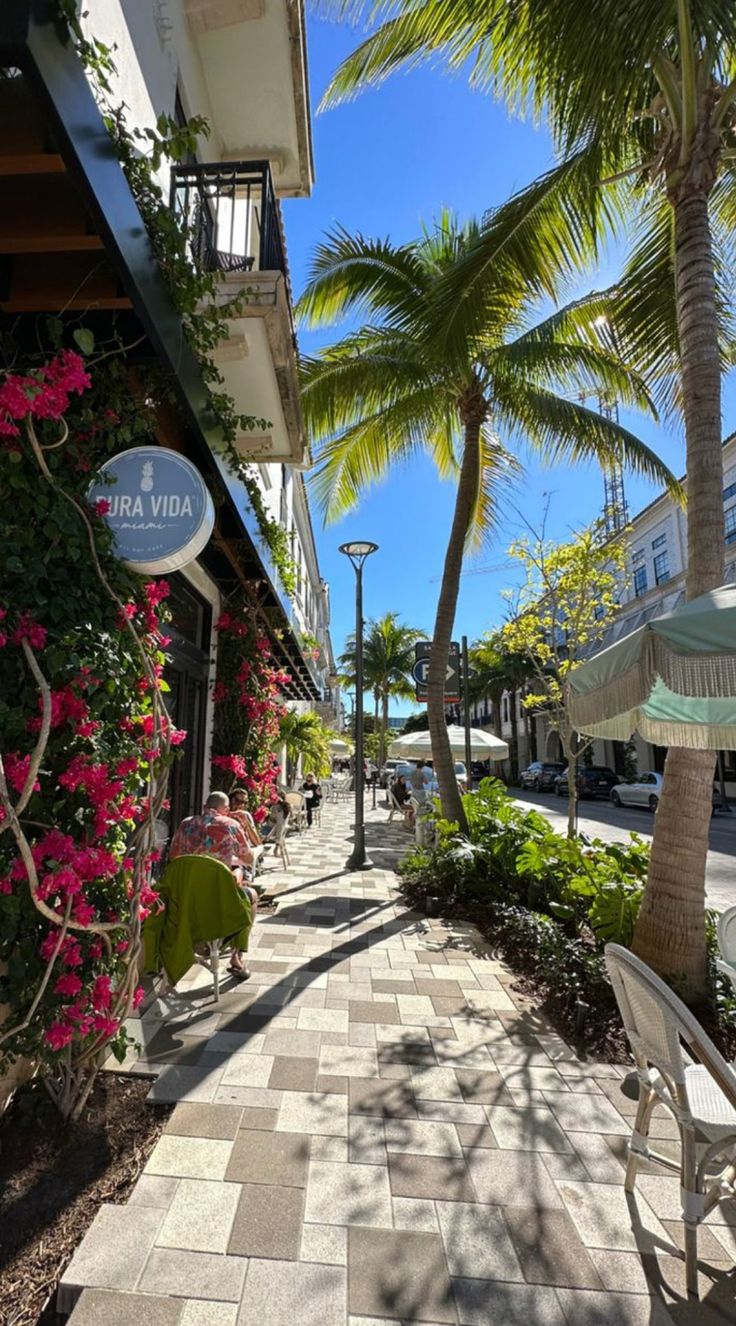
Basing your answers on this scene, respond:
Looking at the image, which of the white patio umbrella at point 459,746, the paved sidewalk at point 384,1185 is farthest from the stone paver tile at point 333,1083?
the white patio umbrella at point 459,746

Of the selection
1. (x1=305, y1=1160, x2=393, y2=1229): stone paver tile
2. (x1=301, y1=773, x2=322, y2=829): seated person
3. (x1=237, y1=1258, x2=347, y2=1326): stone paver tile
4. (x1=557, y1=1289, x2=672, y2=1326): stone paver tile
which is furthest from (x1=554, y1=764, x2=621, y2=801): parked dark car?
(x1=237, y1=1258, x2=347, y2=1326): stone paver tile

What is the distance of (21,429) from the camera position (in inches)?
100

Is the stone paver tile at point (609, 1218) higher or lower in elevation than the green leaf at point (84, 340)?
lower

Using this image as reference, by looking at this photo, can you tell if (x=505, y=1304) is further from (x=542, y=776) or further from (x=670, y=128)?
(x=542, y=776)

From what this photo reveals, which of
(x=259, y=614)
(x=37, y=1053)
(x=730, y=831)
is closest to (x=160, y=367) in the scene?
(x=37, y=1053)

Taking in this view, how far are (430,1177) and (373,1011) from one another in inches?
61.5

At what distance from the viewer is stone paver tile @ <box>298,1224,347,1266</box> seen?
2.03m

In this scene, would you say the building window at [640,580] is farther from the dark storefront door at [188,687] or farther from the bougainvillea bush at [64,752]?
the bougainvillea bush at [64,752]

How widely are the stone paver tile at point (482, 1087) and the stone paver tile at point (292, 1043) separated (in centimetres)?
84

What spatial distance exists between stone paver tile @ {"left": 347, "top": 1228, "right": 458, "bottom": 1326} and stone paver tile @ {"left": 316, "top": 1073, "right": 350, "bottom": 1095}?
0.90 m

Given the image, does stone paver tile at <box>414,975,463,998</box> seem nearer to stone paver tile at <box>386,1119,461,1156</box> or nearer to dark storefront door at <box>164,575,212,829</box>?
stone paver tile at <box>386,1119,461,1156</box>

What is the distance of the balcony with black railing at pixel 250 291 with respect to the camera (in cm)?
416

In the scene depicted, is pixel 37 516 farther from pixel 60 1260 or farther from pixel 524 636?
pixel 524 636

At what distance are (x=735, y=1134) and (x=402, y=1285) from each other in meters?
1.23
